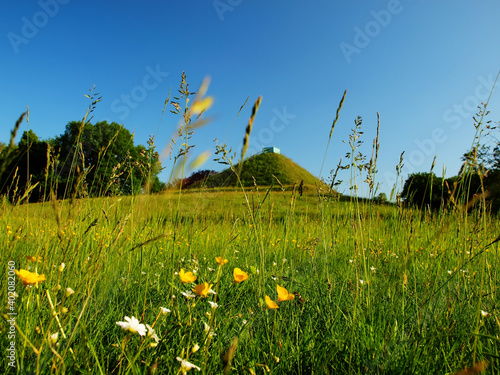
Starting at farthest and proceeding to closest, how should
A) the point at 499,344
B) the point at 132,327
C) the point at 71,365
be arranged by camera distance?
the point at 499,344
the point at 71,365
the point at 132,327

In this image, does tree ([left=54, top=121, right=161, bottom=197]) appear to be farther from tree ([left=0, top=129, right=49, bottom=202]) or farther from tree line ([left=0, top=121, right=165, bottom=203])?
tree ([left=0, top=129, right=49, bottom=202])

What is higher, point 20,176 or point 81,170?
point 20,176

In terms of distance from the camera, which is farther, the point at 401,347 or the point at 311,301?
the point at 311,301

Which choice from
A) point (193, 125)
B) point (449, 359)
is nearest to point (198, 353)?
point (193, 125)

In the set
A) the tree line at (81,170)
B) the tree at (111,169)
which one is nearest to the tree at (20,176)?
the tree line at (81,170)

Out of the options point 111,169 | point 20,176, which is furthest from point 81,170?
point 20,176

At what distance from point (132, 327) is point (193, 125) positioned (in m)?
0.66

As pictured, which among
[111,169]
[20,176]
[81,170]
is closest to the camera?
[81,170]

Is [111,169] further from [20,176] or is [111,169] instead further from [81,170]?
[20,176]

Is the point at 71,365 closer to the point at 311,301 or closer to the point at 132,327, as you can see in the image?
the point at 132,327

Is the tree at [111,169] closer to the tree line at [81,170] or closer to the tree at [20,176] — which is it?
the tree line at [81,170]

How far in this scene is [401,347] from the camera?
41.6 inches

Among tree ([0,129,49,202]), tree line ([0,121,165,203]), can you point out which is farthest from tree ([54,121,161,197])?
tree ([0,129,49,202])

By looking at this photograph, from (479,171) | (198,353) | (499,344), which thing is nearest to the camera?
(198,353)
